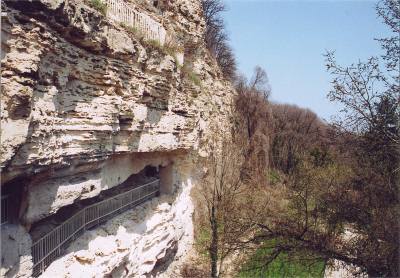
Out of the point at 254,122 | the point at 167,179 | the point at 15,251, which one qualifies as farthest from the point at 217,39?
the point at 15,251

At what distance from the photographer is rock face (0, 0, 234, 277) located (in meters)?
4.28

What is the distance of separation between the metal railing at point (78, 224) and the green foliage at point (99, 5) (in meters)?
3.67

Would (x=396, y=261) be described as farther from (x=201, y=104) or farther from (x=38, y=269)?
(x=201, y=104)

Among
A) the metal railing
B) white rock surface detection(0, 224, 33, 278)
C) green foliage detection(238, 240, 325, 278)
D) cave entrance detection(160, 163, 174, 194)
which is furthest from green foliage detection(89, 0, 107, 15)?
cave entrance detection(160, 163, 174, 194)

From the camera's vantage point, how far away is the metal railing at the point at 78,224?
17.7ft

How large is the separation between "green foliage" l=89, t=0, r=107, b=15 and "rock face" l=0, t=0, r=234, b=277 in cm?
17

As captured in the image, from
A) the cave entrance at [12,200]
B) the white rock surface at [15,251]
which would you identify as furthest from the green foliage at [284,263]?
the cave entrance at [12,200]

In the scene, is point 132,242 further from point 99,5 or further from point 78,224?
point 99,5

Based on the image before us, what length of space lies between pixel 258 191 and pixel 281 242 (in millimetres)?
8082

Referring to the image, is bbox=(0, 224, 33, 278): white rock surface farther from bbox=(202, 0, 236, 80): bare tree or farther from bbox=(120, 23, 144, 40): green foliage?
bbox=(202, 0, 236, 80): bare tree

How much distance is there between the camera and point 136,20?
8.30m

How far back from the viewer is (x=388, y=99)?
191 inches

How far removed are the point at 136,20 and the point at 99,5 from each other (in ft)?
6.13

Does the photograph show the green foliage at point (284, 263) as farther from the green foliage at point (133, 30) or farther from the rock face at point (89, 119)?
the green foliage at point (133, 30)
